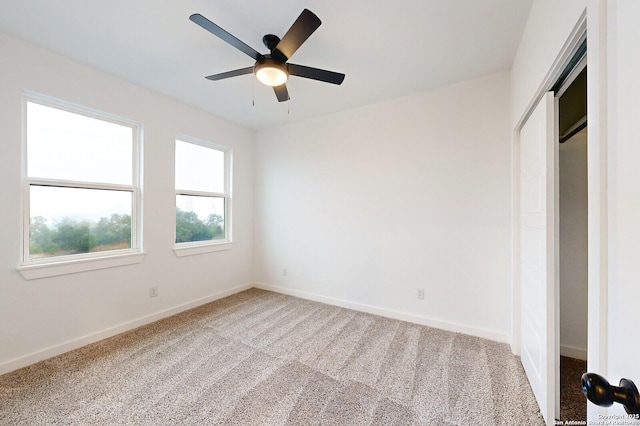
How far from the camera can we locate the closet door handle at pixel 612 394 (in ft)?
1.63

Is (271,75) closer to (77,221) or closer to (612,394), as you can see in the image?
(612,394)

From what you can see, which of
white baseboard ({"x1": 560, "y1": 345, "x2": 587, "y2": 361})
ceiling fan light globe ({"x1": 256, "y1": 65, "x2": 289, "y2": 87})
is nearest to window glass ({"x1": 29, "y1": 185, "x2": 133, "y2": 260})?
ceiling fan light globe ({"x1": 256, "y1": 65, "x2": 289, "y2": 87})

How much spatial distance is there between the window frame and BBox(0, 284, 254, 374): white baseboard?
0.63 meters

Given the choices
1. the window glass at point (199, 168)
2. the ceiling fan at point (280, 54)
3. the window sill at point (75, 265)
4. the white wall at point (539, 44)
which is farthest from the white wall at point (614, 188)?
the window glass at point (199, 168)

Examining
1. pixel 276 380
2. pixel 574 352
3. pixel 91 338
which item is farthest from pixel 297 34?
pixel 574 352

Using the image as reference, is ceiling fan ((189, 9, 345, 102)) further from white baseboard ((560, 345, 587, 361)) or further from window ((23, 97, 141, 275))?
white baseboard ((560, 345, 587, 361))

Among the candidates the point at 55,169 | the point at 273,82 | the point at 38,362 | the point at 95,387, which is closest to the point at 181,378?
the point at 95,387

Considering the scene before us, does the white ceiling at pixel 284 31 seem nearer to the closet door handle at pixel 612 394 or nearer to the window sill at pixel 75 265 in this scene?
the window sill at pixel 75 265

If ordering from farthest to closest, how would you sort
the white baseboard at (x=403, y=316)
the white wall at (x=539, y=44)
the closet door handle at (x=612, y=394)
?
the white baseboard at (x=403, y=316) → the white wall at (x=539, y=44) → the closet door handle at (x=612, y=394)

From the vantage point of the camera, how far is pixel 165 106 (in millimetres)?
2996

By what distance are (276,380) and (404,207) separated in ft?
7.00

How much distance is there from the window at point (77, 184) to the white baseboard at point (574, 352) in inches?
167

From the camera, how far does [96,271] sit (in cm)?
245

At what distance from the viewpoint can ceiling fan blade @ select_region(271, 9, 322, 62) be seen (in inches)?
55.5
